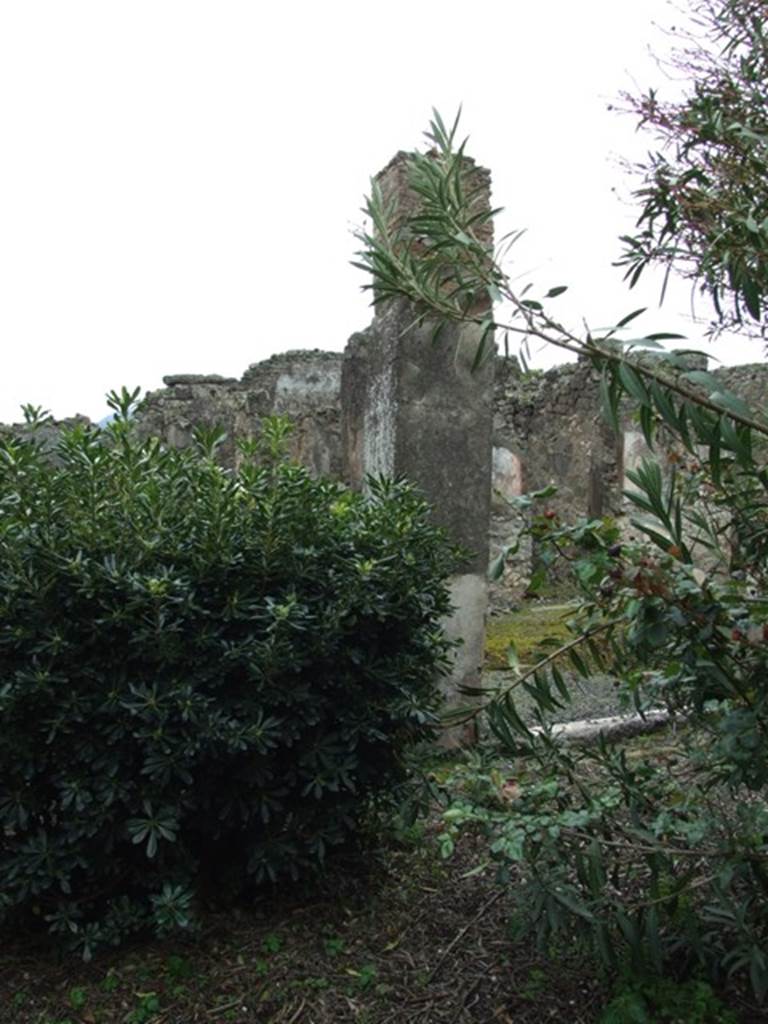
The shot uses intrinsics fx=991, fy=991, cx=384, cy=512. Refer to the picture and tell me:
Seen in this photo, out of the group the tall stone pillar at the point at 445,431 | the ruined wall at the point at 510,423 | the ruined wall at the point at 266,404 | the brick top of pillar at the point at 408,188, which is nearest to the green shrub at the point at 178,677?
the tall stone pillar at the point at 445,431

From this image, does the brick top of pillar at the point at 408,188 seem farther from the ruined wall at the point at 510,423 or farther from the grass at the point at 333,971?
the ruined wall at the point at 510,423

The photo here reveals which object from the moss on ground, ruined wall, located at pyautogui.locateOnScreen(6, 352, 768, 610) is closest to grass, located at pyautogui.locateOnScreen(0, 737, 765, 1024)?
the moss on ground

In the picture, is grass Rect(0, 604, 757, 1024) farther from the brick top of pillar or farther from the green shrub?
the brick top of pillar

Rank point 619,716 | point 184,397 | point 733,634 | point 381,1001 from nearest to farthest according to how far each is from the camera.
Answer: point 733,634
point 381,1001
point 619,716
point 184,397

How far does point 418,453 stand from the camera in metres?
4.44

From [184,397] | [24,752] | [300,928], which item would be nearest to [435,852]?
[300,928]

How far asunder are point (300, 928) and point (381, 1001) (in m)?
0.37

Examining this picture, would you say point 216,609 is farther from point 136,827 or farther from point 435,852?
point 435,852

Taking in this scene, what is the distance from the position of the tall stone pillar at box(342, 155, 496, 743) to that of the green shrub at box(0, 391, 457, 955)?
4.85ft

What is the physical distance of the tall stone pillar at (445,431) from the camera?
4.42 m

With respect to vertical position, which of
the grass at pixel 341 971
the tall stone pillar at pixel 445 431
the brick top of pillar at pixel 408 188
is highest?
the brick top of pillar at pixel 408 188

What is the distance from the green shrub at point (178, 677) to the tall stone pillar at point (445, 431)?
4.85 ft

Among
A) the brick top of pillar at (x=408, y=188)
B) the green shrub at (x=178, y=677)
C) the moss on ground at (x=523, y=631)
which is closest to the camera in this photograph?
the green shrub at (x=178, y=677)

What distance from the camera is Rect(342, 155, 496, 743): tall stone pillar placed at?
442 cm
